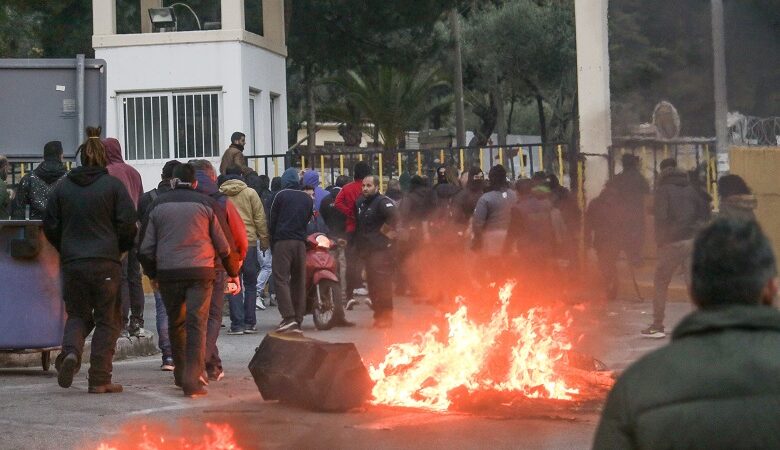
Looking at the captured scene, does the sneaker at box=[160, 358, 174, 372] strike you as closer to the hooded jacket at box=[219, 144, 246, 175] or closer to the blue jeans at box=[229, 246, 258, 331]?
the blue jeans at box=[229, 246, 258, 331]

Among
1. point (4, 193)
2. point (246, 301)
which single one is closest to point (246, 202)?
point (246, 301)

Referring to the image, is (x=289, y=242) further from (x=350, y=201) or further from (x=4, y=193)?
(x=4, y=193)

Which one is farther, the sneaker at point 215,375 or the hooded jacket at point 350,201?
the hooded jacket at point 350,201

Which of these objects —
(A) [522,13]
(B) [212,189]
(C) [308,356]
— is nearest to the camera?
(C) [308,356]

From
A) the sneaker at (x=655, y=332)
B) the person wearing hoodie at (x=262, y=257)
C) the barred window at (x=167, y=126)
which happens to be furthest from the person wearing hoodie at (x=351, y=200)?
the barred window at (x=167, y=126)

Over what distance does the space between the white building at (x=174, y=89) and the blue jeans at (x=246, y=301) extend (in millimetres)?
7219

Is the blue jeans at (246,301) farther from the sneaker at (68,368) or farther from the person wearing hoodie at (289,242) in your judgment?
the sneaker at (68,368)

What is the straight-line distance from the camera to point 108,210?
9672 millimetres

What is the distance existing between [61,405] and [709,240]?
687cm

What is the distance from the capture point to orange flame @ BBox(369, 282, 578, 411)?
9.26 metres

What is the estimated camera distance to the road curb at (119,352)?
1136 cm

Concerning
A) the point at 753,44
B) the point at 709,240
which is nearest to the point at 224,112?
the point at 753,44

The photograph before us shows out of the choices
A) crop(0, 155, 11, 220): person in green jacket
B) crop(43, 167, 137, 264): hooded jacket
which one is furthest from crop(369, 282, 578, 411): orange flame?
crop(0, 155, 11, 220): person in green jacket

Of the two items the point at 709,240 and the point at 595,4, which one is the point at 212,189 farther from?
the point at 595,4
